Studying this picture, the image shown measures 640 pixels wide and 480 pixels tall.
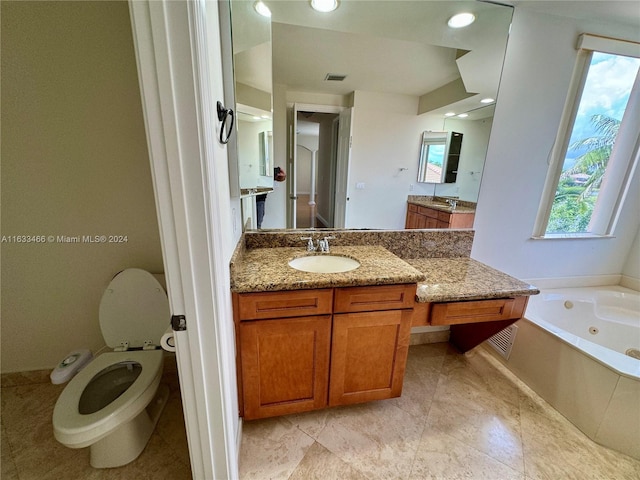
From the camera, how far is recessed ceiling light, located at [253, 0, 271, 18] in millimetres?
1238

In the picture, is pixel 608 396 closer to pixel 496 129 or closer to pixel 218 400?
pixel 496 129

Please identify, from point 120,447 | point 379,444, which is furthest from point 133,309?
point 379,444

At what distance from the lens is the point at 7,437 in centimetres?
128

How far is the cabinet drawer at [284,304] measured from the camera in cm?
110

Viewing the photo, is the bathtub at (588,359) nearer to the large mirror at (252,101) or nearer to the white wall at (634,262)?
the white wall at (634,262)

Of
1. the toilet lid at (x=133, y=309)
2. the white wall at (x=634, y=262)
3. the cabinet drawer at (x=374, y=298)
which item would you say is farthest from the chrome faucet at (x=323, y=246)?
the white wall at (x=634, y=262)

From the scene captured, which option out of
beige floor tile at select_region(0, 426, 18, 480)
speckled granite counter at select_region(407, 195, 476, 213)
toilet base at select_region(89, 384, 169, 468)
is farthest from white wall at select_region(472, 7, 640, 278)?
beige floor tile at select_region(0, 426, 18, 480)

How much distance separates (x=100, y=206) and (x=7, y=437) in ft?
4.12

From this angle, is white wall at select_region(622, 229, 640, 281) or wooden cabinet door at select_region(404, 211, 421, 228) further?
white wall at select_region(622, 229, 640, 281)

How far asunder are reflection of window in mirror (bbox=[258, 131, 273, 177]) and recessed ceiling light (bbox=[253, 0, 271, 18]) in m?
0.55

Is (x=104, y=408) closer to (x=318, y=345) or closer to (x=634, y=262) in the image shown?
(x=318, y=345)

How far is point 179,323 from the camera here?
77 cm

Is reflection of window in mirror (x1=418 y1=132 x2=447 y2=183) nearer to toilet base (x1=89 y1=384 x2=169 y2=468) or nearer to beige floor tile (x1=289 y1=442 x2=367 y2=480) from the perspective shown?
beige floor tile (x1=289 y1=442 x2=367 y2=480)

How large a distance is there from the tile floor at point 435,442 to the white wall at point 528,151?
3.21 ft
